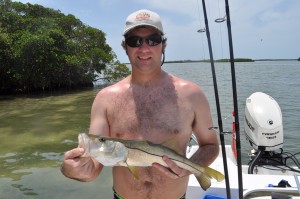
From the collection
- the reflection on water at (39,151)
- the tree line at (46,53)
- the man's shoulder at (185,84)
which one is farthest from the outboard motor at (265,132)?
the tree line at (46,53)

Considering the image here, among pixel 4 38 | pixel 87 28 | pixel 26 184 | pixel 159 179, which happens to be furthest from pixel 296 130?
pixel 87 28

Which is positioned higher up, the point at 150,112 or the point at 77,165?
the point at 150,112

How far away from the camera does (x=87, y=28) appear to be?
38.5m

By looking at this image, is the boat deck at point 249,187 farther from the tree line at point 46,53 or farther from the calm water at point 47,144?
the tree line at point 46,53

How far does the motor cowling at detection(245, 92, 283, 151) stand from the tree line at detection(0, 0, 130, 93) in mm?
25568

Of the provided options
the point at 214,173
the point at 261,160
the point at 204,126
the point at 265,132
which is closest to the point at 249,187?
the point at 261,160

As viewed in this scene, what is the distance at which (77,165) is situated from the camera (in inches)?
76.3

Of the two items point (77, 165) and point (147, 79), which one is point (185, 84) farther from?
point (77, 165)

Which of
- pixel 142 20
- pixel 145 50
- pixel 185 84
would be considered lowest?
pixel 185 84

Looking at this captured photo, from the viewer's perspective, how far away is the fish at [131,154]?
6.08ft

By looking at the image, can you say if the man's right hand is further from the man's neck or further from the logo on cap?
Result: the logo on cap

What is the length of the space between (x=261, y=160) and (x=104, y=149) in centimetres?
388

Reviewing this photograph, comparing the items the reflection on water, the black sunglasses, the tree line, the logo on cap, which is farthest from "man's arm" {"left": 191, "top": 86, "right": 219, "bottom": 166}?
the tree line

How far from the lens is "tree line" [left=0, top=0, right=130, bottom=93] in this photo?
28359mm
